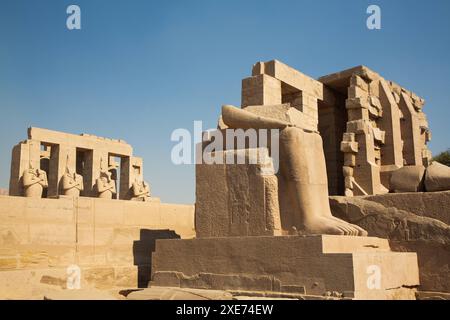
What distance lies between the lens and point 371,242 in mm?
5027

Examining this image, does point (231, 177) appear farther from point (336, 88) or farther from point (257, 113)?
point (336, 88)

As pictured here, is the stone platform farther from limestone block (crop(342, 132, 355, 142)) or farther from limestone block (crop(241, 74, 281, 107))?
limestone block (crop(342, 132, 355, 142))

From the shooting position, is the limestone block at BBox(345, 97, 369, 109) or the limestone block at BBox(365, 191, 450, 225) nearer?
the limestone block at BBox(365, 191, 450, 225)

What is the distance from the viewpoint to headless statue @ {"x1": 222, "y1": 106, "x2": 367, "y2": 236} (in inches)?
193

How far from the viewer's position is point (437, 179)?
5398mm

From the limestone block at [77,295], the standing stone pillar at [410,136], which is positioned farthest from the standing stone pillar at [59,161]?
the limestone block at [77,295]

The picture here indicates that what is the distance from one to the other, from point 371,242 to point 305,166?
1052 millimetres

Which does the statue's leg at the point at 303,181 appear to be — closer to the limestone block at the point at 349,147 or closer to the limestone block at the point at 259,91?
the limestone block at the point at 259,91

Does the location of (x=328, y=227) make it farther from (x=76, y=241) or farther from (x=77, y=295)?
(x=76, y=241)

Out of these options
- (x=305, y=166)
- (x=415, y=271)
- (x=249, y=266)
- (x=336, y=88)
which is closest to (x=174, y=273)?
(x=249, y=266)

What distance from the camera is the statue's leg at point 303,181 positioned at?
495cm

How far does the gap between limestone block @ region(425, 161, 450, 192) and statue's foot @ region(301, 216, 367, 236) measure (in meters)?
1.10

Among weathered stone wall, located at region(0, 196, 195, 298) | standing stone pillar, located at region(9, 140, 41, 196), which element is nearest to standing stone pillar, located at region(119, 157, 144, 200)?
standing stone pillar, located at region(9, 140, 41, 196)

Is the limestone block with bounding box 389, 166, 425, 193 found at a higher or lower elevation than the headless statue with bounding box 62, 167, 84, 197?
lower
